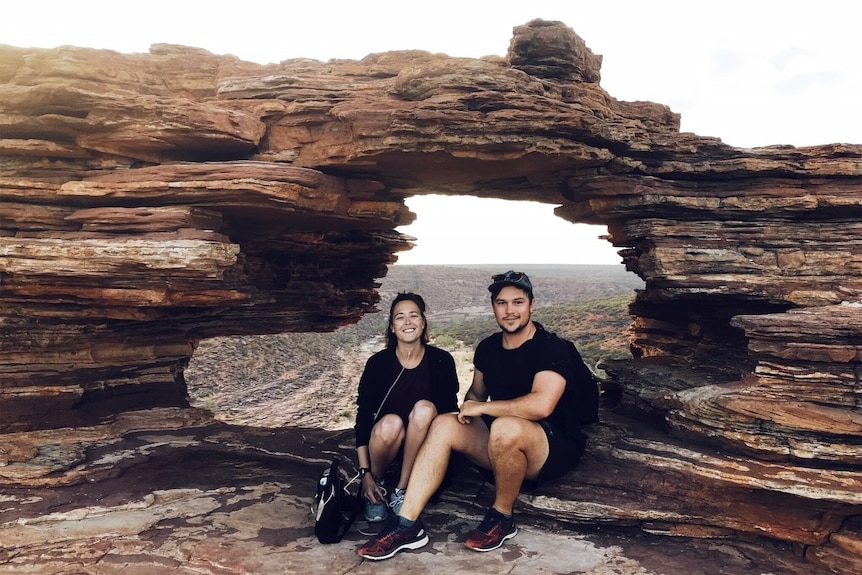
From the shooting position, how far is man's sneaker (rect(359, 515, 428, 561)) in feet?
20.7

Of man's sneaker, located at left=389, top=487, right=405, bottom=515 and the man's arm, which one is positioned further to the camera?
man's sneaker, located at left=389, top=487, right=405, bottom=515

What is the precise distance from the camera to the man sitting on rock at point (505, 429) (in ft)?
21.2

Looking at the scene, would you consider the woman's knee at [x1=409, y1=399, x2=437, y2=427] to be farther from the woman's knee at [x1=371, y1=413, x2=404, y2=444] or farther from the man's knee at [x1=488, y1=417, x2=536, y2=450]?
the man's knee at [x1=488, y1=417, x2=536, y2=450]

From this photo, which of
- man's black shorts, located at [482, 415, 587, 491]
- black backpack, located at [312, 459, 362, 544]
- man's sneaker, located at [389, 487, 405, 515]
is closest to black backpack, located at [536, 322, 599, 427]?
man's black shorts, located at [482, 415, 587, 491]

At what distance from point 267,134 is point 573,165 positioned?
515cm

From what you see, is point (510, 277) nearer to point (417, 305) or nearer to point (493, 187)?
point (417, 305)

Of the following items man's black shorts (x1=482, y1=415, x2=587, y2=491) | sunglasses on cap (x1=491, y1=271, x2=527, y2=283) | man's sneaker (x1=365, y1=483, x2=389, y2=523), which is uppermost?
sunglasses on cap (x1=491, y1=271, x2=527, y2=283)

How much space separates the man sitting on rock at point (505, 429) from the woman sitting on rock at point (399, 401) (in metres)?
0.34

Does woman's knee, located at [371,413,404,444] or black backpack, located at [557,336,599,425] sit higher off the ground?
black backpack, located at [557,336,599,425]

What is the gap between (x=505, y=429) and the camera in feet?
21.2

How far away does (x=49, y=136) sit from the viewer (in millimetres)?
9227

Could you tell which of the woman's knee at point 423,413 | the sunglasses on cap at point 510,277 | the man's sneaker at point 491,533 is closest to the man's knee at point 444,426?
the woman's knee at point 423,413

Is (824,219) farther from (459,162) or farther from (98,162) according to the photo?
(98,162)

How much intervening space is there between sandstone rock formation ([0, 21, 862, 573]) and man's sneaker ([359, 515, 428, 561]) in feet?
5.51
